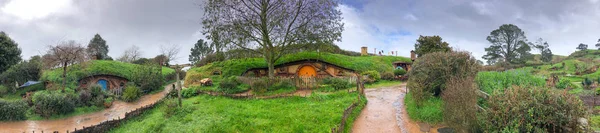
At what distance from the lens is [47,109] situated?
16.1 meters

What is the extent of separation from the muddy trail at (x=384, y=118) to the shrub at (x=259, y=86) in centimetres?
641

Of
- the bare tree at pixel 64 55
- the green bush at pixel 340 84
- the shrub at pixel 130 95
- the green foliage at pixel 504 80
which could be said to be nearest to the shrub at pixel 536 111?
the green foliage at pixel 504 80

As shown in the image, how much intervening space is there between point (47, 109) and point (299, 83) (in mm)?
14390

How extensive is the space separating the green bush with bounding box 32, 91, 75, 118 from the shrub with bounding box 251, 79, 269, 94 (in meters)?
10.9

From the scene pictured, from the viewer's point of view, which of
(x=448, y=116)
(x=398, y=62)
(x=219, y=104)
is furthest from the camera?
(x=398, y=62)

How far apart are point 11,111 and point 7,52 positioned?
12.2m

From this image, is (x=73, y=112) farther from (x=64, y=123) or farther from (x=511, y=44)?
(x=511, y=44)

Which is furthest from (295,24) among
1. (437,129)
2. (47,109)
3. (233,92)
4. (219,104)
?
(47,109)

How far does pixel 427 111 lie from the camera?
10.6m

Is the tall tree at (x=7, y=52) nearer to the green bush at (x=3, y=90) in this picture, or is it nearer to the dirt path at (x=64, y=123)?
the green bush at (x=3, y=90)

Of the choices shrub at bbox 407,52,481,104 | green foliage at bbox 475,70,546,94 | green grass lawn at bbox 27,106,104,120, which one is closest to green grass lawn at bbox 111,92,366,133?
shrub at bbox 407,52,481,104

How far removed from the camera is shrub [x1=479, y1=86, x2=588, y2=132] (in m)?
5.96

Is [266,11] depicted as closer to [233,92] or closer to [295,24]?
[295,24]

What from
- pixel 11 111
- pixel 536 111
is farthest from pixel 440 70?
pixel 11 111
